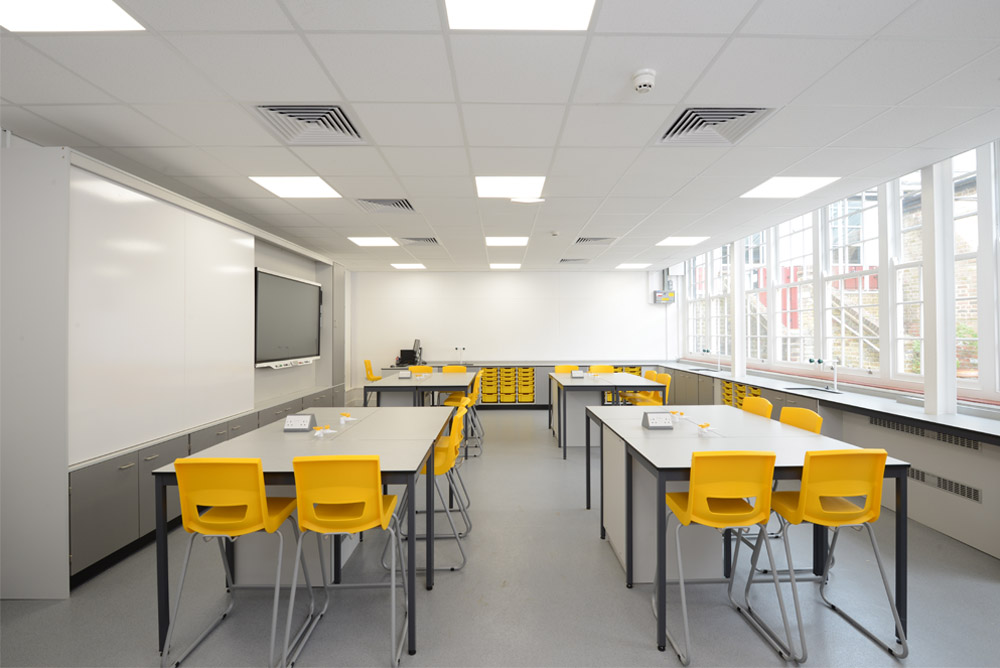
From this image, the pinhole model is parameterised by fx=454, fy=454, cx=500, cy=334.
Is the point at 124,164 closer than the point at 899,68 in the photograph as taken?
No

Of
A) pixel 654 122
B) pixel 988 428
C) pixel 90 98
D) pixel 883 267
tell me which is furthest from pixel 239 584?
pixel 883 267

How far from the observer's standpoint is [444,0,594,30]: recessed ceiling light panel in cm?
197

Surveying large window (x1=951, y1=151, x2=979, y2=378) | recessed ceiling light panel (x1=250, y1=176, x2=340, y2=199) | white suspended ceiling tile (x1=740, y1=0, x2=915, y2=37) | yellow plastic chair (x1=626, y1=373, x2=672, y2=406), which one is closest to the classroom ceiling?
white suspended ceiling tile (x1=740, y1=0, x2=915, y2=37)

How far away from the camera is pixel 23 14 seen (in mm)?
2027

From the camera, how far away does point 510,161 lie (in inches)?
142

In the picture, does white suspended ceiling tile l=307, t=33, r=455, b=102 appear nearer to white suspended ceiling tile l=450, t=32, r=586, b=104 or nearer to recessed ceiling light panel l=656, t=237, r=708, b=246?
white suspended ceiling tile l=450, t=32, r=586, b=104

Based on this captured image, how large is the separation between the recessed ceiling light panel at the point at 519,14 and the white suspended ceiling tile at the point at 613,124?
72cm

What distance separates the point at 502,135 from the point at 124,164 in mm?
3159

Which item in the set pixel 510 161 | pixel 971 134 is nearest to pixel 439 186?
pixel 510 161

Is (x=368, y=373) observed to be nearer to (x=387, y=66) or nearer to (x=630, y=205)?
(x=630, y=205)

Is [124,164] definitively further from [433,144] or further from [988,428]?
[988,428]

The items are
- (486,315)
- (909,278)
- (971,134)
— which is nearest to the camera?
(971,134)

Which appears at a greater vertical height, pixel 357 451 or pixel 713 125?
pixel 713 125

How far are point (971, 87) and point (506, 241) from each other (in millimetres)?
4861
